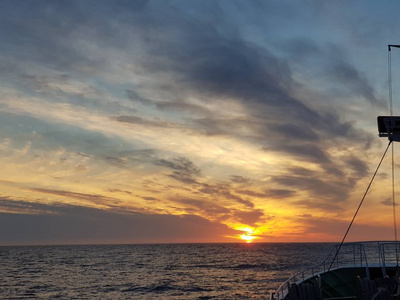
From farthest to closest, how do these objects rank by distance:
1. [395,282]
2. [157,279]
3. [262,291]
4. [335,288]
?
1. [157,279]
2. [262,291]
3. [335,288]
4. [395,282]

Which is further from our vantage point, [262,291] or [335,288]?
[262,291]

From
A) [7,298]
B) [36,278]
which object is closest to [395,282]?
[7,298]

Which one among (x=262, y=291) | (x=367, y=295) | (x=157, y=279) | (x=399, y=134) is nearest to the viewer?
(x=367, y=295)

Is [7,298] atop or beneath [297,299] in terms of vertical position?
beneath

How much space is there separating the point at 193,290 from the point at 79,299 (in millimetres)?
17650

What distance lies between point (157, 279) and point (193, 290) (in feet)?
65.0

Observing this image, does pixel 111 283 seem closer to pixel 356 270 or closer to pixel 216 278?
pixel 216 278

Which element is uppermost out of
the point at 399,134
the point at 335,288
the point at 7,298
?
the point at 399,134

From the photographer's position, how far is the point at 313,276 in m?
26.9

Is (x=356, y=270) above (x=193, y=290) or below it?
above

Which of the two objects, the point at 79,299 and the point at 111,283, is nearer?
the point at 79,299

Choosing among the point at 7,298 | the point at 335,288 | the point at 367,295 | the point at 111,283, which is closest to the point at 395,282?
the point at 367,295

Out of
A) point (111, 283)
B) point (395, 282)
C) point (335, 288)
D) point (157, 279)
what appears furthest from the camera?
point (157, 279)

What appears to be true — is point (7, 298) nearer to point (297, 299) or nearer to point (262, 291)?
point (262, 291)
